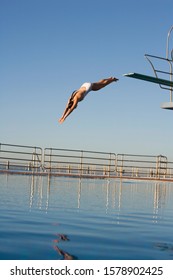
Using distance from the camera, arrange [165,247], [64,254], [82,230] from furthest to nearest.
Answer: [82,230]
[165,247]
[64,254]

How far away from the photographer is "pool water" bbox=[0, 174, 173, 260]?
12.0 ft

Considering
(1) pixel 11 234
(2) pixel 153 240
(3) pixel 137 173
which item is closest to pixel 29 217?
(1) pixel 11 234

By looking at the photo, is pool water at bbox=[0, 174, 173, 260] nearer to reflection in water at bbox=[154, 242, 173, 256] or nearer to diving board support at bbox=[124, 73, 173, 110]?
reflection in water at bbox=[154, 242, 173, 256]

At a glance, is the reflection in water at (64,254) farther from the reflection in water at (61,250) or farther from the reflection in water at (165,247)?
the reflection in water at (165,247)

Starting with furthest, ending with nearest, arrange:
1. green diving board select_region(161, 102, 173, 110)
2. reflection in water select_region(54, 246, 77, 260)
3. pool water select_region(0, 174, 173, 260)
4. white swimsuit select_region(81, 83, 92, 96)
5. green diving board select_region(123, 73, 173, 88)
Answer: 1. green diving board select_region(161, 102, 173, 110)
2. green diving board select_region(123, 73, 173, 88)
3. white swimsuit select_region(81, 83, 92, 96)
4. pool water select_region(0, 174, 173, 260)
5. reflection in water select_region(54, 246, 77, 260)

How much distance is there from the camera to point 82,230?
476 centimetres

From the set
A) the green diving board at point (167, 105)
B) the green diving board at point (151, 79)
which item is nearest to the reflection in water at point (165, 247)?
the green diving board at point (151, 79)

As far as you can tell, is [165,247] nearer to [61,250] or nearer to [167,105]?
[61,250]

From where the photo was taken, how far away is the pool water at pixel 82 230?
3.66 metres

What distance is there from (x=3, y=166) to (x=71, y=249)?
46.8 ft

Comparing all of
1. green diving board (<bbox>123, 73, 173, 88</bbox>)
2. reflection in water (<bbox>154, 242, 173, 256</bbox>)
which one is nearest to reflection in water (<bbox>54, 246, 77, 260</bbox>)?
reflection in water (<bbox>154, 242, 173, 256</bbox>)

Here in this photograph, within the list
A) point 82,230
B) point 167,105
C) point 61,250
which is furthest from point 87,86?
point 167,105

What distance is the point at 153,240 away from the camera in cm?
436
